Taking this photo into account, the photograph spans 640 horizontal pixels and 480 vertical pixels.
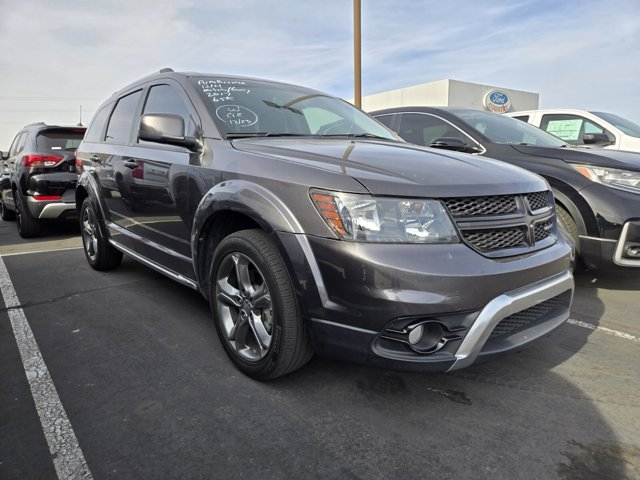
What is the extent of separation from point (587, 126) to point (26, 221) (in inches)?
328

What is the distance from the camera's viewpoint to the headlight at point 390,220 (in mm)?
1891

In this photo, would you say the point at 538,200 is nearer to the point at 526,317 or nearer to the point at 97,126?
the point at 526,317

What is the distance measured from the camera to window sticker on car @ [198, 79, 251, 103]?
2.95 meters

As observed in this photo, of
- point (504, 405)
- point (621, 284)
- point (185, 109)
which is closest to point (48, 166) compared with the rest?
point (185, 109)

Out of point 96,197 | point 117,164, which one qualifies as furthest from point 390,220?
point 96,197

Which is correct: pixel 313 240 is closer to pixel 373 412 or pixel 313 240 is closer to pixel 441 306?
pixel 441 306

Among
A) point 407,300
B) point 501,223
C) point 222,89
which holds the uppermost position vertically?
point 222,89

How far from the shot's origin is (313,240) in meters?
1.95

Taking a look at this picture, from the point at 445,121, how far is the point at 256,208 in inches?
131

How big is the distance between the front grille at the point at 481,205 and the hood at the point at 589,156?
2.15 m

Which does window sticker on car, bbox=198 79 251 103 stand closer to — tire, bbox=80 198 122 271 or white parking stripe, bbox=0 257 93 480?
white parking stripe, bbox=0 257 93 480

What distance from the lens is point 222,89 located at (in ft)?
10.0

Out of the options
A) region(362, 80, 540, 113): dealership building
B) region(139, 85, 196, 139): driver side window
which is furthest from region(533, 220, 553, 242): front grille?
region(362, 80, 540, 113): dealership building

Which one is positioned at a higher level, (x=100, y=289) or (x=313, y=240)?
(x=313, y=240)
